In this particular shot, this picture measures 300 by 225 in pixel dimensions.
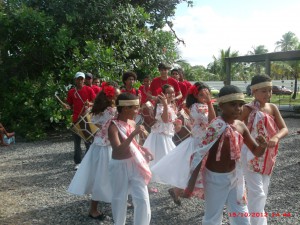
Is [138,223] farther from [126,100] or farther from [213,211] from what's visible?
[126,100]

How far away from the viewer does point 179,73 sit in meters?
8.17

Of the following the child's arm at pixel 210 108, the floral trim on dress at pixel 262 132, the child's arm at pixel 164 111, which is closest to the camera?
the floral trim on dress at pixel 262 132

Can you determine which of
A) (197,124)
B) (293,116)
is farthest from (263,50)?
(197,124)

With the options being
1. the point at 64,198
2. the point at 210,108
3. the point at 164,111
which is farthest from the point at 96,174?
the point at 210,108

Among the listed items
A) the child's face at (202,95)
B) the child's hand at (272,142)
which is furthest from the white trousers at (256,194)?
the child's face at (202,95)

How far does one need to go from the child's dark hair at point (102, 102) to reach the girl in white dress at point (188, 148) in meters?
1.03

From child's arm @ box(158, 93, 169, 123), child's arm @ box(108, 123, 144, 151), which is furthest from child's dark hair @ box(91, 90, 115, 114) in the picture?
child's arm @ box(108, 123, 144, 151)

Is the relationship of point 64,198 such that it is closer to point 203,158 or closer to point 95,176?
point 95,176

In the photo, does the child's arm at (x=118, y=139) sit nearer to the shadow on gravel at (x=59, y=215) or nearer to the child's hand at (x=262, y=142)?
the child's hand at (x=262, y=142)

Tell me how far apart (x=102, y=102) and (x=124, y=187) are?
148 centimetres

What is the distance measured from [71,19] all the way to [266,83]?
346 inches

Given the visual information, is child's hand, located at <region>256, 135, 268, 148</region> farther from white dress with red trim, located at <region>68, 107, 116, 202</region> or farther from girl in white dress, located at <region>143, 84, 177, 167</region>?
girl in white dress, located at <region>143, 84, 177, 167</region>

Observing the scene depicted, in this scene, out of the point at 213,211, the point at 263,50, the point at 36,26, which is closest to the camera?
the point at 213,211

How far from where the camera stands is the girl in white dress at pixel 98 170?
4344 millimetres
